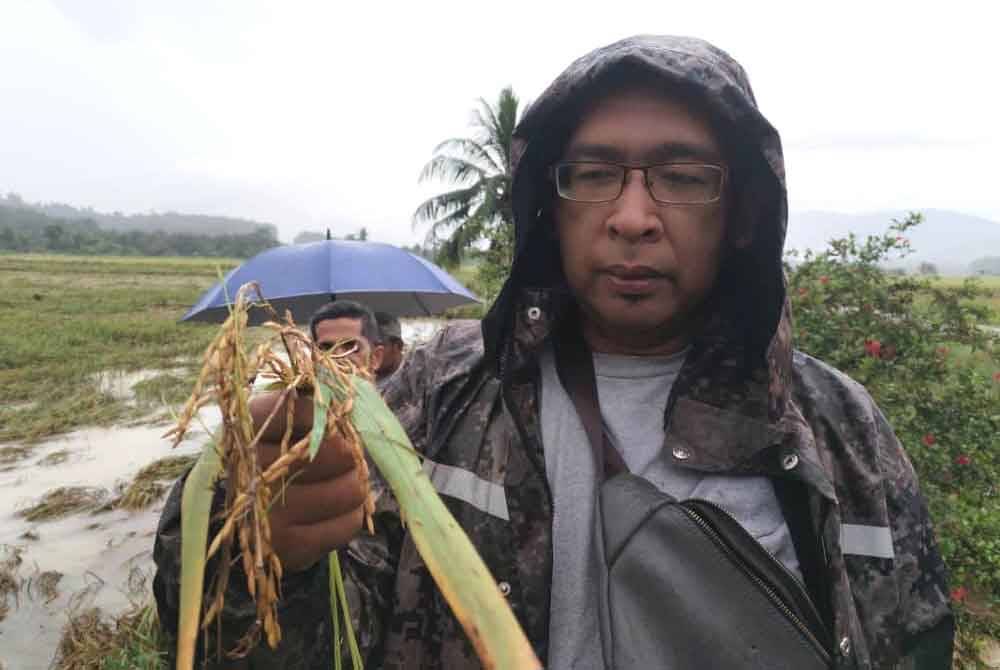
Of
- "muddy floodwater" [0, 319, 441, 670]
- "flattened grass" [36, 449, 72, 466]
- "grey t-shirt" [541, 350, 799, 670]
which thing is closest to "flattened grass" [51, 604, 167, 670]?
"muddy floodwater" [0, 319, 441, 670]

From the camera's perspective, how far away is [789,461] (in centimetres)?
116

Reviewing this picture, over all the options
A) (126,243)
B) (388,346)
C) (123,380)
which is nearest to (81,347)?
(123,380)

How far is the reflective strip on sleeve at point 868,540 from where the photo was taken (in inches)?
47.6

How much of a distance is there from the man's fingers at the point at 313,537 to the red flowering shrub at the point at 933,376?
10.5 feet

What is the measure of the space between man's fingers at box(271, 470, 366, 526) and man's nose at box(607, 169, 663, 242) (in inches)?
28.1

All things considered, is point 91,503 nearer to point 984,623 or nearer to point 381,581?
point 381,581

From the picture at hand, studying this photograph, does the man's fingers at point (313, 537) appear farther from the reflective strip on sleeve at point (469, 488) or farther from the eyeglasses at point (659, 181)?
the eyeglasses at point (659, 181)

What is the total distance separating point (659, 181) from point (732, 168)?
25 centimetres

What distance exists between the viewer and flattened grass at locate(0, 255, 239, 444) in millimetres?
9867

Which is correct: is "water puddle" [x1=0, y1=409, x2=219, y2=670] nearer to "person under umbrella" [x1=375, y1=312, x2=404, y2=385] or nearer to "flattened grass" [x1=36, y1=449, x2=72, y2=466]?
"flattened grass" [x1=36, y1=449, x2=72, y2=466]

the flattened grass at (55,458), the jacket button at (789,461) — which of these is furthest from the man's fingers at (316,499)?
the flattened grass at (55,458)

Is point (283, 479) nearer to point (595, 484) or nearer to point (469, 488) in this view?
point (469, 488)

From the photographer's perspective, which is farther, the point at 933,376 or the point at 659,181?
the point at 933,376

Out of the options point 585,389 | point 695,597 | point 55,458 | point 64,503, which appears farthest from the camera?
point 55,458
